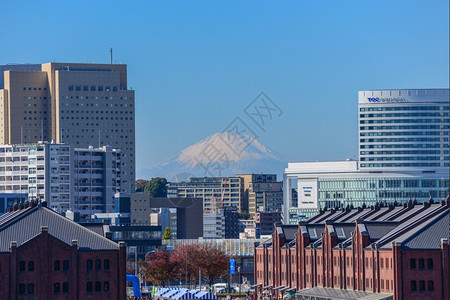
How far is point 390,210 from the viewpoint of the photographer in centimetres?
18888

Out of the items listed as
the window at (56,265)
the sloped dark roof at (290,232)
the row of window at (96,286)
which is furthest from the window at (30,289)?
the sloped dark roof at (290,232)

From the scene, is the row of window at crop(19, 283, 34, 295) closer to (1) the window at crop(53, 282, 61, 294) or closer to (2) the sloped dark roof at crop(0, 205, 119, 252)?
(1) the window at crop(53, 282, 61, 294)

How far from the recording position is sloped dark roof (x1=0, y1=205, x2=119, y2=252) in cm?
14275

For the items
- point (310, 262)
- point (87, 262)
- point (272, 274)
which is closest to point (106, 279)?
point (87, 262)

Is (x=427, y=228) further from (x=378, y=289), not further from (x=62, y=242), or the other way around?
(x=62, y=242)

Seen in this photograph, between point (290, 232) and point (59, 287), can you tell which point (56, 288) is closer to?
point (59, 287)

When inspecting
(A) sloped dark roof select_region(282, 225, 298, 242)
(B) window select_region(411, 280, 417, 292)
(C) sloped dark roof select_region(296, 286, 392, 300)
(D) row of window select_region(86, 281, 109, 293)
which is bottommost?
(C) sloped dark roof select_region(296, 286, 392, 300)

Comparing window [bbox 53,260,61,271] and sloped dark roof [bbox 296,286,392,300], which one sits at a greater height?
window [bbox 53,260,61,271]

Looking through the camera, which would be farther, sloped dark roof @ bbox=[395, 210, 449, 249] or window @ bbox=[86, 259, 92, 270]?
sloped dark roof @ bbox=[395, 210, 449, 249]

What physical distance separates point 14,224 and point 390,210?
209 ft

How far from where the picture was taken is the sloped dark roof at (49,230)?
468 ft

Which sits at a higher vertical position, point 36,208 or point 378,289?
point 36,208

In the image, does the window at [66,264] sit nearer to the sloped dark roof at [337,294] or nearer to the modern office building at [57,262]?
the modern office building at [57,262]

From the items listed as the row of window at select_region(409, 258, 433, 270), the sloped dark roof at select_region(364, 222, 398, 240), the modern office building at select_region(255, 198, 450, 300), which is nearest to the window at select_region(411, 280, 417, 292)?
the modern office building at select_region(255, 198, 450, 300)
